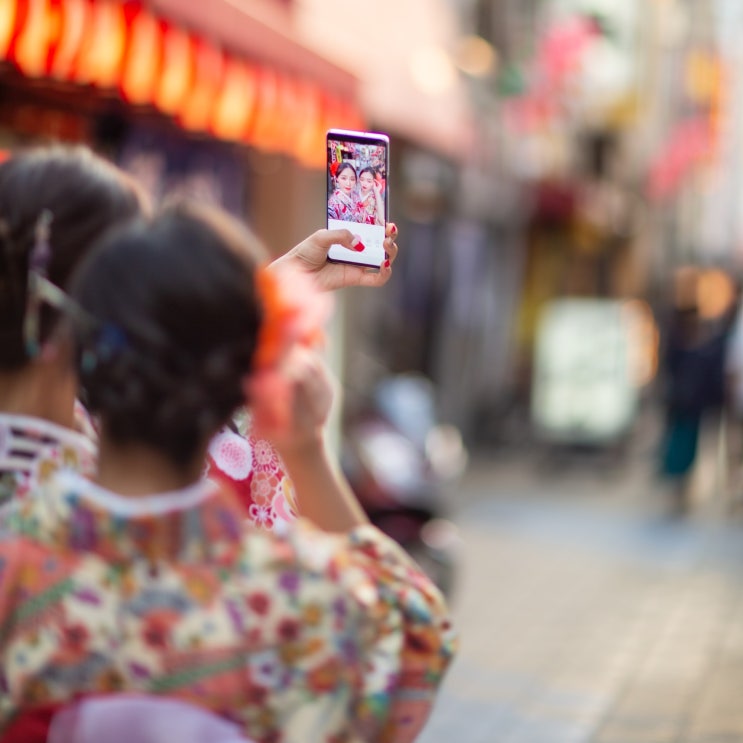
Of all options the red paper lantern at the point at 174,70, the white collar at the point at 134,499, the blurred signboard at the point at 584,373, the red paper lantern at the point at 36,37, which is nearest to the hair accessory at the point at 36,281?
the white collar at the point at 134,499

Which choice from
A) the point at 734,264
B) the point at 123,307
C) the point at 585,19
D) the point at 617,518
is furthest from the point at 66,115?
the point at 734,264

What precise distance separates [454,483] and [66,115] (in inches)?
251

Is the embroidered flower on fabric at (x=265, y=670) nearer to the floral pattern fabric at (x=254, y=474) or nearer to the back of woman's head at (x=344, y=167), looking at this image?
the floral pattern fabric at (x=254, y=474)

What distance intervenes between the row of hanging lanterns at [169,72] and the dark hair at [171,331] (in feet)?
10.8

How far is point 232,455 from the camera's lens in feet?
7.17

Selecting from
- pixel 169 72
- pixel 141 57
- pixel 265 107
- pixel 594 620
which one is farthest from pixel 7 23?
pixel 594 620

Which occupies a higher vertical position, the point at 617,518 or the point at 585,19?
the point at 585,19

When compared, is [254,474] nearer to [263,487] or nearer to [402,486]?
[263,487]

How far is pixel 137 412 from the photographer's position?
1594 millimetres

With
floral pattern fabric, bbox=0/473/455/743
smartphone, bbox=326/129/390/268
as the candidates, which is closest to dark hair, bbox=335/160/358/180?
smartphone, bbox=326/129/390/268

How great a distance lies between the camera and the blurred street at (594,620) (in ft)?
17.1

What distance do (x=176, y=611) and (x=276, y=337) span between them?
35cm

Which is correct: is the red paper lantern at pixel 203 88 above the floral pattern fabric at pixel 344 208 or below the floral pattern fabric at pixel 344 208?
above

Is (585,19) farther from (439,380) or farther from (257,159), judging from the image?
(257,159)
